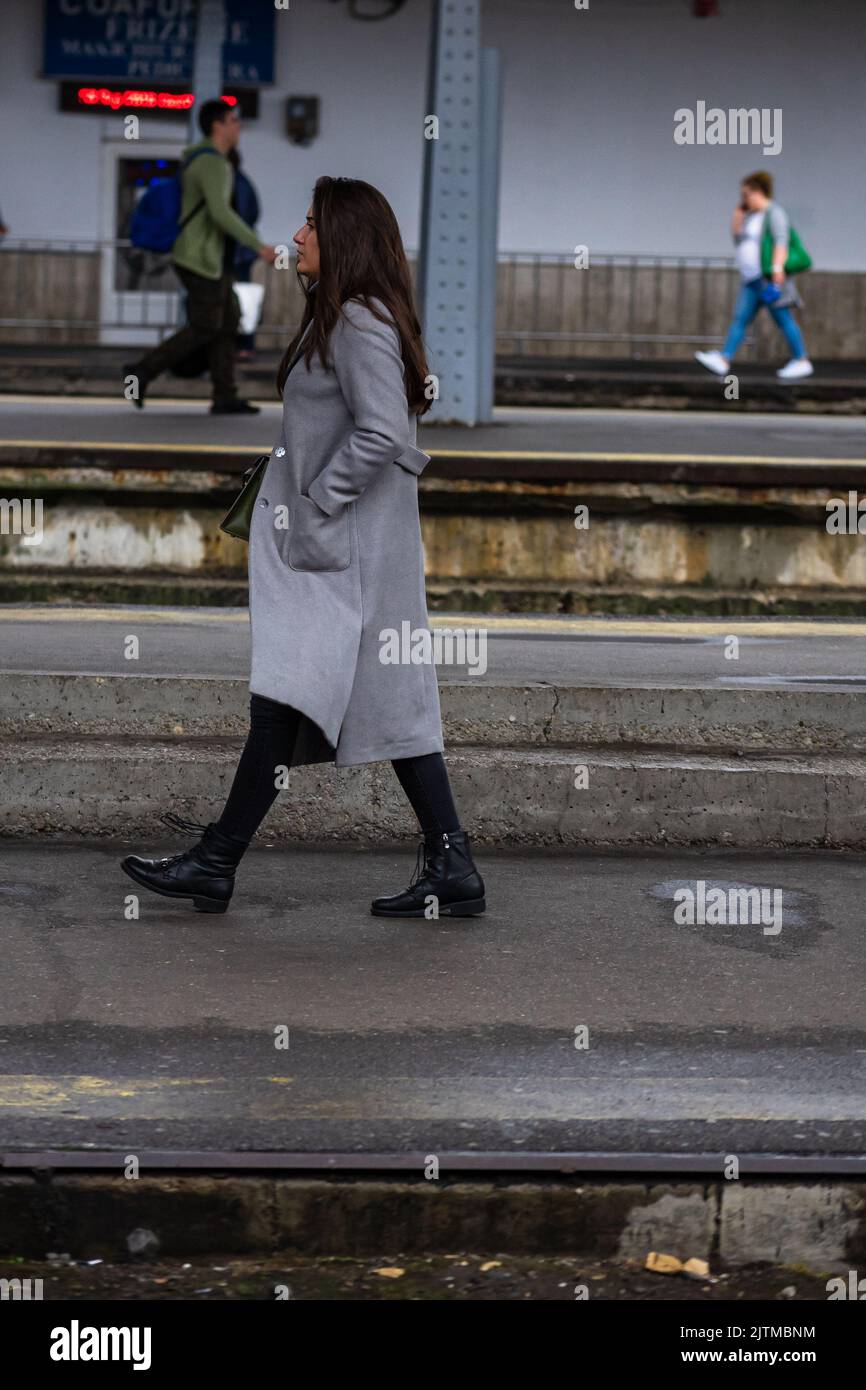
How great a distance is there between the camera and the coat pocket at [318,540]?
15.3 feet

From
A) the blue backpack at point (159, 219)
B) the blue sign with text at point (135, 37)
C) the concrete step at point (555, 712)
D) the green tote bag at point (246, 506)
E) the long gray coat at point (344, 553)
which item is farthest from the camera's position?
the blue sign with text at point (135, 37)

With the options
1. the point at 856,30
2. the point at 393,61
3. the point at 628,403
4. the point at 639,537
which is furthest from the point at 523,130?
the point at 639,537

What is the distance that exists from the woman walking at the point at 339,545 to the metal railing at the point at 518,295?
54.3 ft

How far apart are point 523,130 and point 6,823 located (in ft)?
56.1

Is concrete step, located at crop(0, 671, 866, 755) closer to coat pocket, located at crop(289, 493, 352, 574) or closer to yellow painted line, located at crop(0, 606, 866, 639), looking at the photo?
coat pocket, located at crop(289, 493, 352, 574)

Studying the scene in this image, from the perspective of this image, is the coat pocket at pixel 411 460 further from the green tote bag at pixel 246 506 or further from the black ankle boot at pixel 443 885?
the black ankle boot at pixel 443 885

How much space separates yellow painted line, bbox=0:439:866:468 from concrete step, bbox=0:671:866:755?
10.2ft

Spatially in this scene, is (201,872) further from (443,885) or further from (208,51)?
(208,51)

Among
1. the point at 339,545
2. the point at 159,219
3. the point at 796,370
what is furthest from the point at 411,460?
the point at 796,370

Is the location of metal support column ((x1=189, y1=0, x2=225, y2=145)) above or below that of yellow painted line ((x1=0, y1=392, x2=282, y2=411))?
above

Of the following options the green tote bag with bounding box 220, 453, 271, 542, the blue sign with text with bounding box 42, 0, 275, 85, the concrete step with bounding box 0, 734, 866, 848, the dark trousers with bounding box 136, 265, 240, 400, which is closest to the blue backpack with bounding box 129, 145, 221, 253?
the dark trousers with bounding box 136, 265, 240, 400

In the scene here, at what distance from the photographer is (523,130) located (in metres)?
21.4

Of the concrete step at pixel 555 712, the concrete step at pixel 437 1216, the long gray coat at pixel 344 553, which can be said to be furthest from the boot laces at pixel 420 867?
the concrete step at pixel 437 1216

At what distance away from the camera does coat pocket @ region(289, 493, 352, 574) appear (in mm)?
4652
